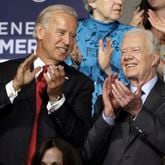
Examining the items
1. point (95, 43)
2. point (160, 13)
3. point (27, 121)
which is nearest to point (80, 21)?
point (95, 43)

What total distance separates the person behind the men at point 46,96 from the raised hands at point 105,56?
34 cm

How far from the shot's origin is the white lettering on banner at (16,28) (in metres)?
4.48

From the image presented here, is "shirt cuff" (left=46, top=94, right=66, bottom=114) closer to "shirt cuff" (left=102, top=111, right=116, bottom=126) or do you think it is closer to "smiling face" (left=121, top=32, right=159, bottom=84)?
"shirt cuff" (left=102, top=111, right=116, bottom=126)

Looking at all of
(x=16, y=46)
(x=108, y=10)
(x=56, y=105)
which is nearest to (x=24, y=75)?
(x=56, y=105)

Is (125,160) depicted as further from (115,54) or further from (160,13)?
(160,13)

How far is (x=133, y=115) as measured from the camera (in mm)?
3244

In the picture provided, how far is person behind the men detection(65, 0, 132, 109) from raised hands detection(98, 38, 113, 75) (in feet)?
0.19

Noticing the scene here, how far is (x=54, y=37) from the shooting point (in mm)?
3490

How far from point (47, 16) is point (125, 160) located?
0.85 meters

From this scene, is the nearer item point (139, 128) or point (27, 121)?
point (139, 128)

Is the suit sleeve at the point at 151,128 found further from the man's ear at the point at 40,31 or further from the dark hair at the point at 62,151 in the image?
the man's ear at the point at 40,31

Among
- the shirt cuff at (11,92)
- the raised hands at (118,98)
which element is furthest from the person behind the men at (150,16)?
the shirt cuff at (11,92)

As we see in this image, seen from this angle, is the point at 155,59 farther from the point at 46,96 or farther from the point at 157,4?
the point at 157,4

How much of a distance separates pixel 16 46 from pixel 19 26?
0.43 feet
